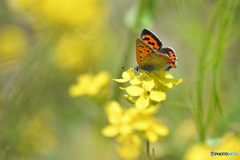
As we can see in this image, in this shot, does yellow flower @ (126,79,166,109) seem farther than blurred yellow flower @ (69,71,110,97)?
No

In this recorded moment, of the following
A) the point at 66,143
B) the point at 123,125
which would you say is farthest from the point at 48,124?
the point at 123,125

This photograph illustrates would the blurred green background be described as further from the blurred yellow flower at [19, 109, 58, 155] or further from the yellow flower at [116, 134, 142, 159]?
the yellow flower at [116, 134, 142, 159]

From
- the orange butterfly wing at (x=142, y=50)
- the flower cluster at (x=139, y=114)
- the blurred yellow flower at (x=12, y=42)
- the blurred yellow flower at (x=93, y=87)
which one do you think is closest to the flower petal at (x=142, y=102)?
the flower cluster at (x=139, y=114)

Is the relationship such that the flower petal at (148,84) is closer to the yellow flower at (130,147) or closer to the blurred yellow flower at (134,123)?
the blurred yellow flower at (134,123)

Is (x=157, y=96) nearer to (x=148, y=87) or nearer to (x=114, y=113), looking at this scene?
(x=148, y=87)

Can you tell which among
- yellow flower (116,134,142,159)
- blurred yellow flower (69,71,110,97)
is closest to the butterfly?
yellow flower (116,134,142,159)

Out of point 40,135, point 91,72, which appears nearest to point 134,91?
point 40,135
